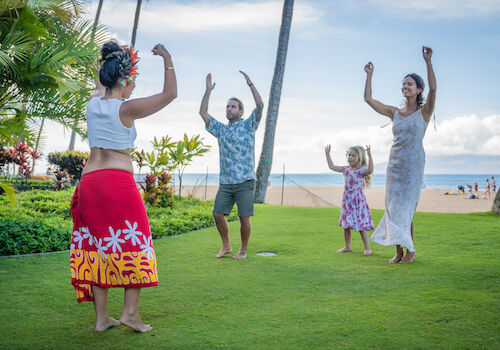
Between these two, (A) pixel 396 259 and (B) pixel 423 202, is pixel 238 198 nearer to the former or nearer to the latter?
(A) pixel 396 259

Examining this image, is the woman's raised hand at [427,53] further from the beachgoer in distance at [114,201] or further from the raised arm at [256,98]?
the beachgoer in distance at [114,201]

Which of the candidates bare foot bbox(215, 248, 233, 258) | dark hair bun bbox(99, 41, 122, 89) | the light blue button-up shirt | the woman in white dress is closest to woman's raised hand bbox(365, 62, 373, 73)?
the woman in white dress

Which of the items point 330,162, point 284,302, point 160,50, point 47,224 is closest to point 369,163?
point 330,162

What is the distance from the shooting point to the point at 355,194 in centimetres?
653

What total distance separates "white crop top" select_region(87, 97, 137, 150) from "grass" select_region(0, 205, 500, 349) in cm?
130

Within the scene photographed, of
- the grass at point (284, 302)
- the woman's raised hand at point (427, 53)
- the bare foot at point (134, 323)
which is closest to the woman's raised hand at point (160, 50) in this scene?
the bare foot at point (134, 323)

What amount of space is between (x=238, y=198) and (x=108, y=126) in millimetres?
3013

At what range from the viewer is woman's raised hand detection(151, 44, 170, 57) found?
3305 mm

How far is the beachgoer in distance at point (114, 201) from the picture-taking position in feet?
10.2

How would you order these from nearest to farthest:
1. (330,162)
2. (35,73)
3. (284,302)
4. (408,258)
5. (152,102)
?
(152,102), (284,302), (408,258), (330,162), (35,73)

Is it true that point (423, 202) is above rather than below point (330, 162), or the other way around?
below

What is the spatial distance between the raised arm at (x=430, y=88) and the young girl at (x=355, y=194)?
49.3 inches

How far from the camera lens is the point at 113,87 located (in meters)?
3.21

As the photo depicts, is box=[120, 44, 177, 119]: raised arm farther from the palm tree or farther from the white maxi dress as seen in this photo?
the palm tree
